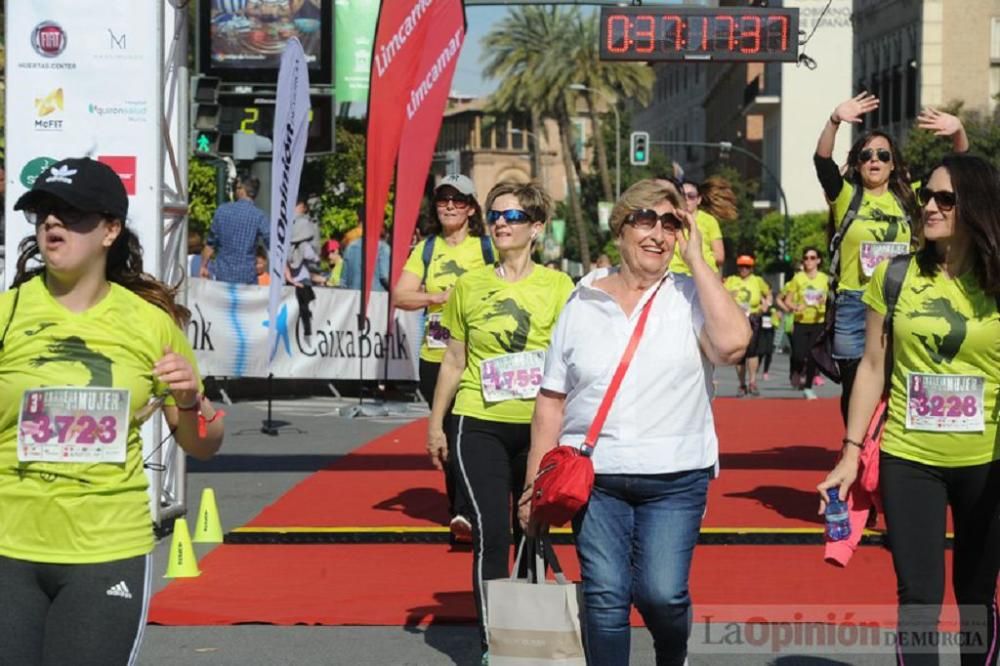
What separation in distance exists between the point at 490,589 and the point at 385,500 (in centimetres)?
727

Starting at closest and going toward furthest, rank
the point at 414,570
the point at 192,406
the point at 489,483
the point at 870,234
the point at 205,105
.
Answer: the point at 192,406 → the point at 489,483 → the point at 414,570 → the point at 870,234 → the point at 205,105

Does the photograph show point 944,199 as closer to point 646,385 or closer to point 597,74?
point 646,385

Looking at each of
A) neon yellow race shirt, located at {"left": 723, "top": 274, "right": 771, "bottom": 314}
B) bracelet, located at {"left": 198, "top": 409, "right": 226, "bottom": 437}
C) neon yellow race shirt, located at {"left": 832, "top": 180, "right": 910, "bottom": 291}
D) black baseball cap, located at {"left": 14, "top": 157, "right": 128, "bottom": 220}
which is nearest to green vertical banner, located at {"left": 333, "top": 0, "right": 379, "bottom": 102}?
neon yellow race shirt, located at {"left": 723, "top": 274, "right": 771, "bottom": 314}

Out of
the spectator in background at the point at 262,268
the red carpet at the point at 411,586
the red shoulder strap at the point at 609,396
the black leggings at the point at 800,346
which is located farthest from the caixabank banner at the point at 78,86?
the black leggings at the point at 800,346

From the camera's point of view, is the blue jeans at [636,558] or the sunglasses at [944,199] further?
the sunglasses at [944,199]

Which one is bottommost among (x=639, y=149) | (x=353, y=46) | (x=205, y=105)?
(x=205, y=105)

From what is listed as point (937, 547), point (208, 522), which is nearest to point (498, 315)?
point (937, 547)

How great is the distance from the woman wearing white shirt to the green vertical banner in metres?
24.5

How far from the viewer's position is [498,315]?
27.0ft

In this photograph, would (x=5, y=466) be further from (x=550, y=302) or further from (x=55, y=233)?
(x=550, y=302)

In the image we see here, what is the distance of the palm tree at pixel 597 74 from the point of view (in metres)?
73.9

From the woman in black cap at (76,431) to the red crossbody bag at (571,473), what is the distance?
4.17ft

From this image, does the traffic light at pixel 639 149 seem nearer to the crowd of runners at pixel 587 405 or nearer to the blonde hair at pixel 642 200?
the crowd of runners at pixel 587 405

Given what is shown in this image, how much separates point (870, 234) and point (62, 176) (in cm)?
634
